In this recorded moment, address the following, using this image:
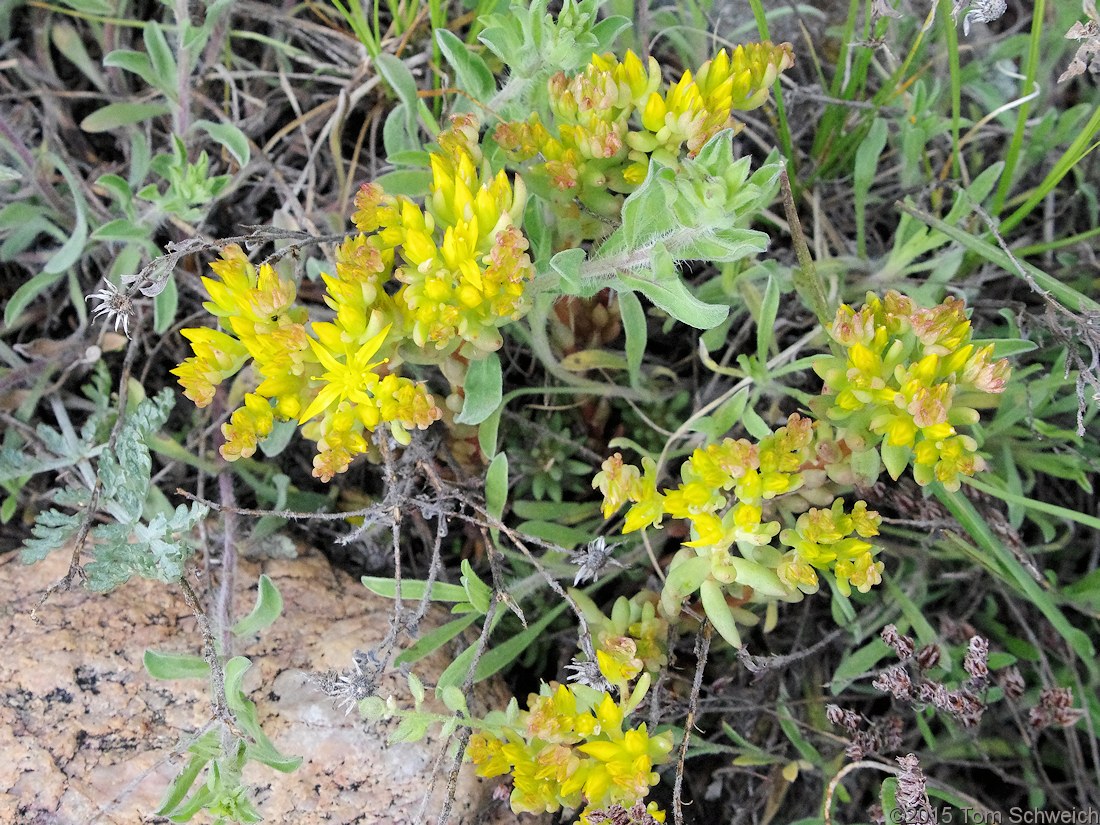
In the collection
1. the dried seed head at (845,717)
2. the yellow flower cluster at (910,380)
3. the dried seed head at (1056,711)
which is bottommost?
the dried seed head at (1056,711)

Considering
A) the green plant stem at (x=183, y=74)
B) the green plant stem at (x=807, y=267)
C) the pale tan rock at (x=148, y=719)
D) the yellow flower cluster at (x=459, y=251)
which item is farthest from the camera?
the green plant stem at (x=183, y=74)

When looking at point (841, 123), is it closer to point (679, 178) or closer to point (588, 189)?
point (588, 189)

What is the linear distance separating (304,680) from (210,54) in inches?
90.0

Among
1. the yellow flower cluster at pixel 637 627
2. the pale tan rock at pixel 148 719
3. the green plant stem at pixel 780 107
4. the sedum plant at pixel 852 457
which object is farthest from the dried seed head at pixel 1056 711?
the green plant stem at pixel 780 107

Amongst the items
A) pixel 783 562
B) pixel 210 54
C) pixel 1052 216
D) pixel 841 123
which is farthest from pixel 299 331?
pixel 1052 216

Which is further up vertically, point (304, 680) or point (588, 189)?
Answer: point (588, 189)

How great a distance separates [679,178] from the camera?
6.87 ft

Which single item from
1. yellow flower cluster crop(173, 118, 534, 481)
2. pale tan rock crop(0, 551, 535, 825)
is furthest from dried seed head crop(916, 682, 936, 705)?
yellow flower cluster crop(173, 118, 534, 481)

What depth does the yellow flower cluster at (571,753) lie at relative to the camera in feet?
7.54

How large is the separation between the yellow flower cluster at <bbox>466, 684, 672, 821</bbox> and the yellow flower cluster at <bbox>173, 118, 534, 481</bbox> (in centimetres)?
80

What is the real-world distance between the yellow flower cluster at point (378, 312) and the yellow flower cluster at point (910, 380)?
0.84m

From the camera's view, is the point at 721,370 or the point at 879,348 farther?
the point at 721,370

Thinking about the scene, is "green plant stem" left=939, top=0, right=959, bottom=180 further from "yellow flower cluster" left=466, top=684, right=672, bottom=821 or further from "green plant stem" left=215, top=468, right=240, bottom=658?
"green plant stem" left=215, top=468, right=240, bottom=658

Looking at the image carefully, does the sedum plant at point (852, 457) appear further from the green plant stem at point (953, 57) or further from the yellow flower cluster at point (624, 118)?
the green plant stem at point (953, 57)
